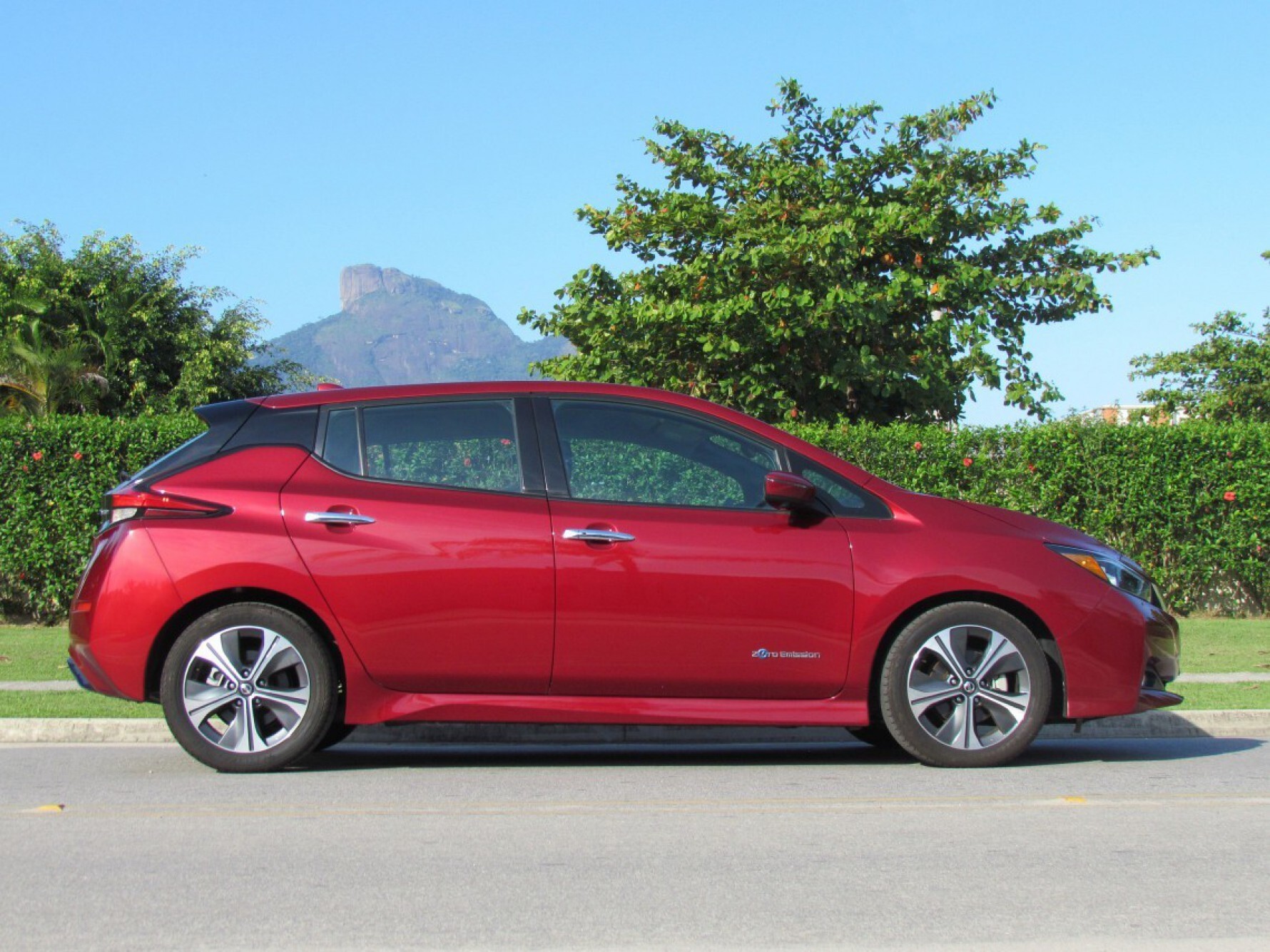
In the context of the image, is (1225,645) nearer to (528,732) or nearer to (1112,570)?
(1112,570)

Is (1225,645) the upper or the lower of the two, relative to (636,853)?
upper

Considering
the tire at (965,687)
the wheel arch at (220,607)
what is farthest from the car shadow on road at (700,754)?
the wheel arch at (220,607)

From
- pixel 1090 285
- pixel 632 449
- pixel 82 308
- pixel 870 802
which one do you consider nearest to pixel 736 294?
pixel 1090 285

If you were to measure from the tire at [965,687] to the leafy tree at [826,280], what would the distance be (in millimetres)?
12064

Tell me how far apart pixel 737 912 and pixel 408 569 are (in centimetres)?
287

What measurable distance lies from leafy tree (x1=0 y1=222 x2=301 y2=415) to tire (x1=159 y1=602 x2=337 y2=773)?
2520 centimetres

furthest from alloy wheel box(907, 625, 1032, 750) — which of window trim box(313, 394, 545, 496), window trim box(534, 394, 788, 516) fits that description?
window trim box(313, 394, 545, 496)

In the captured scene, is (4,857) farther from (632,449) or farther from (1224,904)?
(1224,904)

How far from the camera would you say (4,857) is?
518 cm

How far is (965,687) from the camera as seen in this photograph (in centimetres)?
697

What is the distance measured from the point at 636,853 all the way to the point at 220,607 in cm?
266

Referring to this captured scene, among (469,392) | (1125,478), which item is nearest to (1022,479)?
(1125,478)

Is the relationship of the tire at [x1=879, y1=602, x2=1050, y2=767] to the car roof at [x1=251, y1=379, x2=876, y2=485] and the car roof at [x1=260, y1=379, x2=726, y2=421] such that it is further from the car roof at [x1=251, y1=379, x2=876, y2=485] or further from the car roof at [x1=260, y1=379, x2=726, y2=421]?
the car roof at [x1=260, y1=379, x2=726, y2=421]

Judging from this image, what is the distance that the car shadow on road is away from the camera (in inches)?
297
